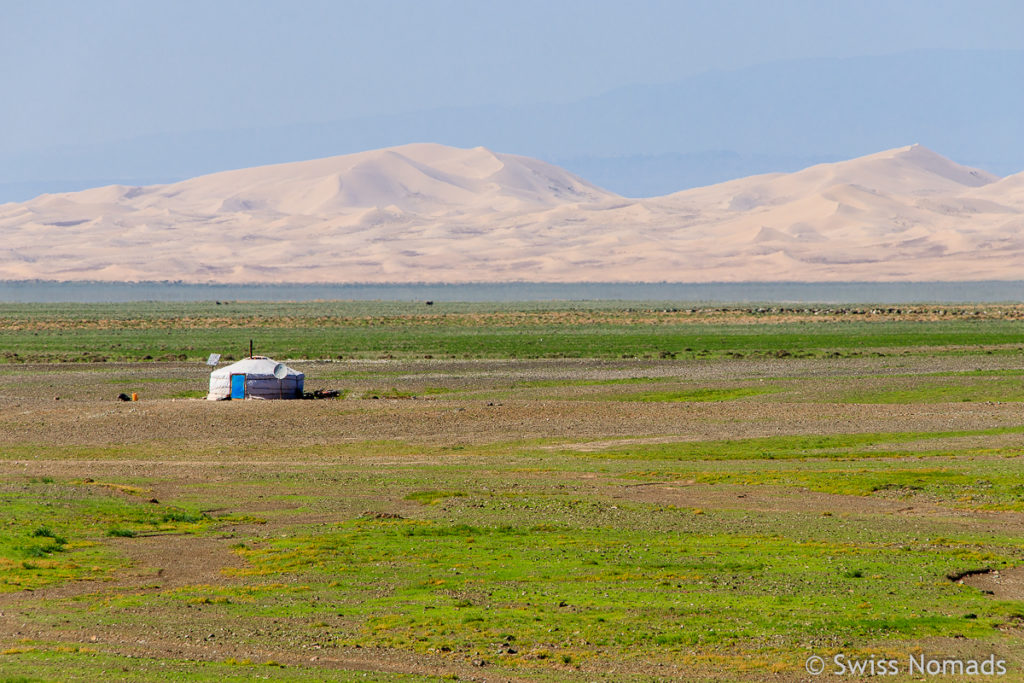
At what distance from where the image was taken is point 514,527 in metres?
23.9

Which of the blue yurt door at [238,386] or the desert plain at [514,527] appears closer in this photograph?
the desert plain at [514,527]

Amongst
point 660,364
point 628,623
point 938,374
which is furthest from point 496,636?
point 660,364

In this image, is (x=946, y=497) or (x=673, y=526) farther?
(x=946, y=497)

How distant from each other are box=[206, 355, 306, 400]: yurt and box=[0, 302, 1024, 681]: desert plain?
1.70 m

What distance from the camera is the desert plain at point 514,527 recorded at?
15875mm

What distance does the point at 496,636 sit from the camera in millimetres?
16344

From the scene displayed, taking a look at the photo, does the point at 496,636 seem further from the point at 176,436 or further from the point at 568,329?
the point at 568,329

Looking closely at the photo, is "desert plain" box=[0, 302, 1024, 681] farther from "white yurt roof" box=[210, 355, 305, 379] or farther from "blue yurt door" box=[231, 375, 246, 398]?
"white yurt roof" box=[210, 355, 305, 379]

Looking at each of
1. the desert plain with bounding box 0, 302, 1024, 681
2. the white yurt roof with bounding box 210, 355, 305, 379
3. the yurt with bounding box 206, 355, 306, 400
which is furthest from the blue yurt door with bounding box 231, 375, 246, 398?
the desert plain with bounding box 0, 302, 1024, 681

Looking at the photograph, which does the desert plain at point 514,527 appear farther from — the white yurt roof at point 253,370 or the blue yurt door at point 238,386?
the white yurt roof at point 253,370

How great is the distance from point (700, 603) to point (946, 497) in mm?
10993

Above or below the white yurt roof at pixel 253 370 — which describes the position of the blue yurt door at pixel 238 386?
below

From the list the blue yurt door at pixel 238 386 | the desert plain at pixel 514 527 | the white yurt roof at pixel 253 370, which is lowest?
the desert plain at pixel 514 527

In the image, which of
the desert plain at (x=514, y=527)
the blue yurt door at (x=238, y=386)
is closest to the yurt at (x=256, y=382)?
the blue yurt door at (x=238, y=386)
